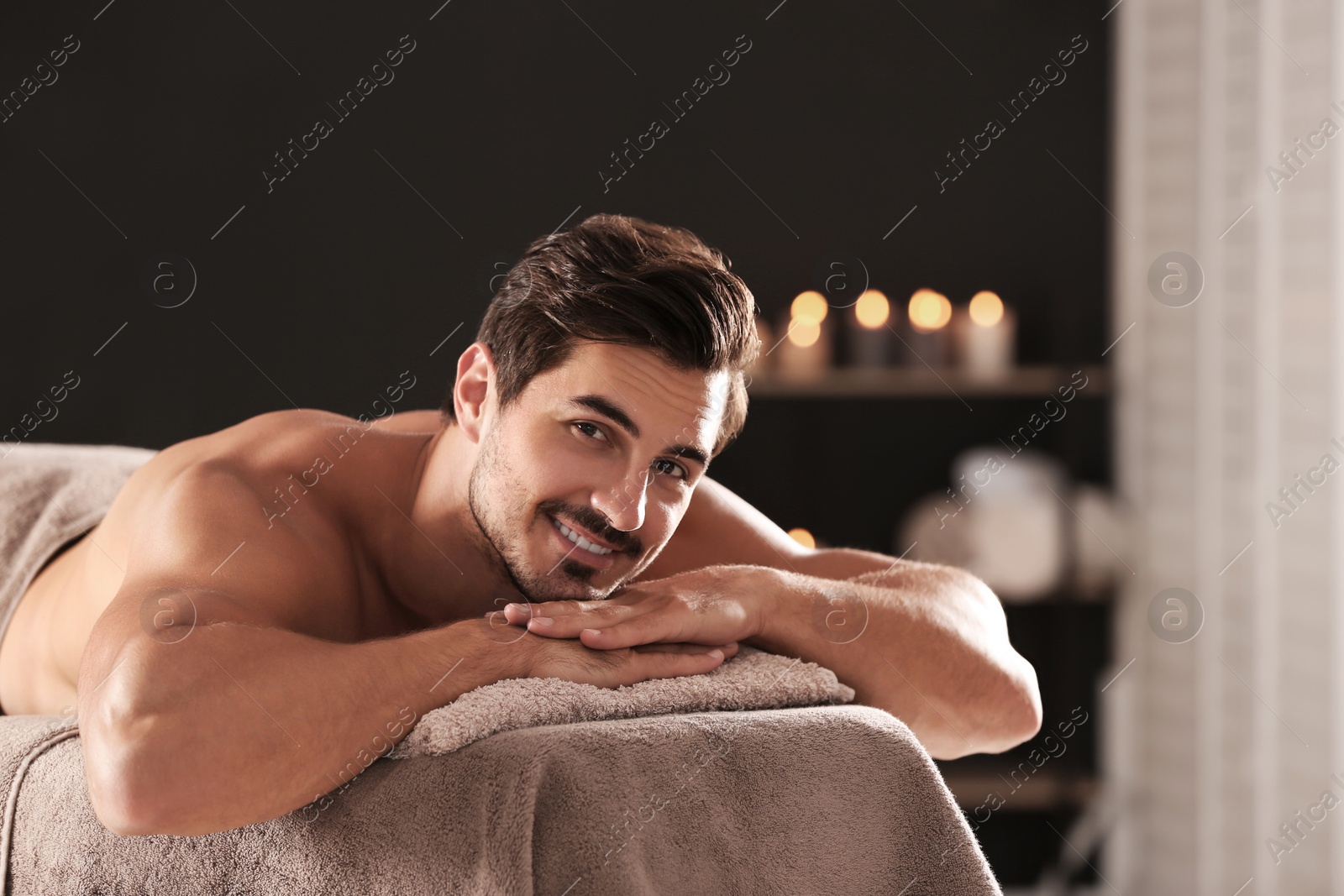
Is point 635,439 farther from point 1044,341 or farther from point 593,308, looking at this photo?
point 1044,341

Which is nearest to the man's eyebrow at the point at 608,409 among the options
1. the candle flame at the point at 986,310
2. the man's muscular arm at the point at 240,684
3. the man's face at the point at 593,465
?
the man's face at the point at 593,465

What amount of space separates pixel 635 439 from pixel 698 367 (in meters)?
0.09

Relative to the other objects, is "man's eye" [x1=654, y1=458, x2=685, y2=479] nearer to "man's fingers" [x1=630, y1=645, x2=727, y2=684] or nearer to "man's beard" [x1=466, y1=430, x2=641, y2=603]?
"man's beard" [x1=466, y1=430, x2=641, y2=603]

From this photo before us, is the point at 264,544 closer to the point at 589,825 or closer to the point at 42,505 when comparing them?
the point at 589,825

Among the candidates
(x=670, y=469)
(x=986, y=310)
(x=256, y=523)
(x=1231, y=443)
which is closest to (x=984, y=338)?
(x=986, y=310)

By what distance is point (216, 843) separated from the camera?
746 millimetres

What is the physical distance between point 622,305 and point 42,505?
34.2 inches

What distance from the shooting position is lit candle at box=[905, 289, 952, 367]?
8.53ft

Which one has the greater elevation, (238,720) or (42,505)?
(42,505)

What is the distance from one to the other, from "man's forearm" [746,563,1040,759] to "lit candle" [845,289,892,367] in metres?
1.48

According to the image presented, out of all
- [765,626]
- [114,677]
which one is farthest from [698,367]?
[114,677]

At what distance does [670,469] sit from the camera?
111cm

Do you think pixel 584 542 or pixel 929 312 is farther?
pixel 929 312

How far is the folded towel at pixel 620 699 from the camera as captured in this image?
736 mm
